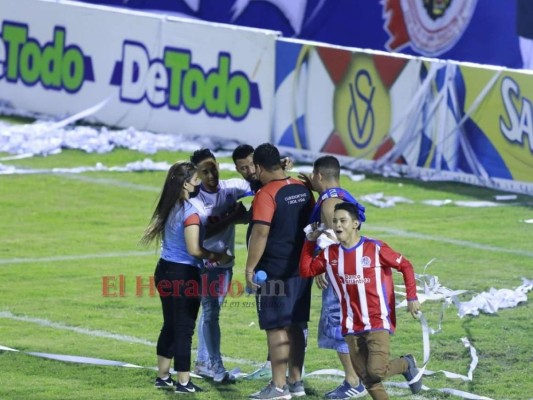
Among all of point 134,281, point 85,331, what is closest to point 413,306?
point 85,331

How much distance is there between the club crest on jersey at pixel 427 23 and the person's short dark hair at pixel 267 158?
51.8 feet

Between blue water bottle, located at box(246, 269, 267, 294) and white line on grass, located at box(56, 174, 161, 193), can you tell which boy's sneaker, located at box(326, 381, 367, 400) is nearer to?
blue water bottle, located at box(246, 269, 267, 294)

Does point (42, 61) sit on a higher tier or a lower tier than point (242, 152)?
higher

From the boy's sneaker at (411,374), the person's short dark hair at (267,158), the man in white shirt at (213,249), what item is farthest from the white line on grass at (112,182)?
the boy's sneaker at (411,374)

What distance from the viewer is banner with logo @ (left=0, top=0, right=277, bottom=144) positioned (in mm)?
21875

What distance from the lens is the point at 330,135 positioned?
20.8m

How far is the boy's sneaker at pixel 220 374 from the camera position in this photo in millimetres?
10523

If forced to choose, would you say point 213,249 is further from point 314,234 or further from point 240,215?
point 314,234

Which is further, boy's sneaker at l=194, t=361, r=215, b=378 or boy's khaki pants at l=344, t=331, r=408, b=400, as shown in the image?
boy's sneaker at l=194, t=361, r=215, b=378

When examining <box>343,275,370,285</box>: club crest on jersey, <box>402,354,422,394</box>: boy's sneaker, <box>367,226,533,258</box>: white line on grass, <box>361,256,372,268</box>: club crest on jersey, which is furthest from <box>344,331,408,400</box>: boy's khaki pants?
<box>367,226,533,258</box>: white line on grass

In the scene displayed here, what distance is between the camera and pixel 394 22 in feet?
86.0

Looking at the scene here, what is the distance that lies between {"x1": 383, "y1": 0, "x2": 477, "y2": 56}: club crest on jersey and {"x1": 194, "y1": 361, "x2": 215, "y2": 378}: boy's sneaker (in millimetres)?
15641

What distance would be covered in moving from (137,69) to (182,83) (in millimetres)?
953

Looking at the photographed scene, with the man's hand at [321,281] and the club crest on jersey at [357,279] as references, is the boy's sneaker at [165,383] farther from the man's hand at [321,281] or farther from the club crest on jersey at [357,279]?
the club crest on jersey at [357,279]
